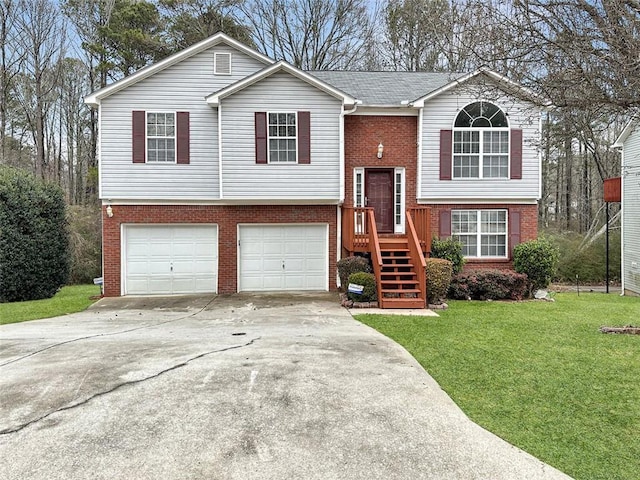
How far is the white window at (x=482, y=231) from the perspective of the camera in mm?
13422

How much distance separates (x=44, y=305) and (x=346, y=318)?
27.7ft

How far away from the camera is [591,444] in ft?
12.2

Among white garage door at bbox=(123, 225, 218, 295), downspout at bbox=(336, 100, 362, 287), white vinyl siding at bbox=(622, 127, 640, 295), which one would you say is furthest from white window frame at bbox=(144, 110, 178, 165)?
white vinyl siding at bbox=(622, 127, 640, 295)

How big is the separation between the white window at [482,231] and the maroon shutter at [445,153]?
135cm

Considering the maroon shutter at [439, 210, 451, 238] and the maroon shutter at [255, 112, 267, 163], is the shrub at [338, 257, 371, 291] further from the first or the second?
→ the maroon shutter at [255, 112, 267, 163]

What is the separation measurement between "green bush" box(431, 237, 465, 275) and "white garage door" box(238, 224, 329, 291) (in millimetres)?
3255

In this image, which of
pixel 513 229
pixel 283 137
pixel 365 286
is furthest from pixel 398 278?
pixel 283 137

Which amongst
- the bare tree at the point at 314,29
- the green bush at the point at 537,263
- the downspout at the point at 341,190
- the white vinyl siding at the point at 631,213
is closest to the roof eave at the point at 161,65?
the downspout at the point at 341,190

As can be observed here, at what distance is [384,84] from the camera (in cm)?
1460

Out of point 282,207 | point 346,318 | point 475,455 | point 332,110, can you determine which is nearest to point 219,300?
point 282,207

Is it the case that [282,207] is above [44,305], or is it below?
Answer: above

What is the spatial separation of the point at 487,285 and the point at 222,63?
32.7ft

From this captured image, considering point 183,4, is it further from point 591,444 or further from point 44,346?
point 591,444

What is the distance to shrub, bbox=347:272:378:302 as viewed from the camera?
34.2ft
